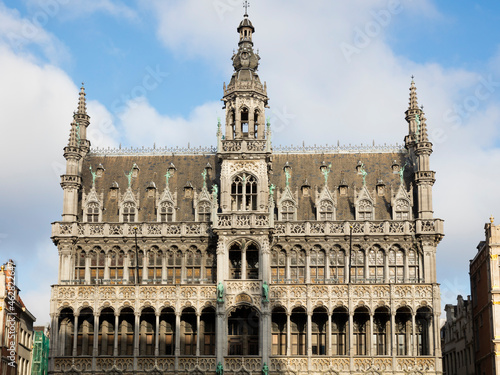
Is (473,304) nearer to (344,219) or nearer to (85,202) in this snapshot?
(344,219)

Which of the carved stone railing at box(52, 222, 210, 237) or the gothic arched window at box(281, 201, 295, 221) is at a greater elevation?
the gothic arched window at box(281, 201, 295, 221)

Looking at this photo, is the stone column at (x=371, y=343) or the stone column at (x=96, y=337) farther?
the stone column at (x=96, y=337)

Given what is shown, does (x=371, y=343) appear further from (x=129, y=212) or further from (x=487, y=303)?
(x=129, y=212)

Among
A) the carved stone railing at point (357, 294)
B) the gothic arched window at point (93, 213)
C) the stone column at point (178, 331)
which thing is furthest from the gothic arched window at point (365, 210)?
the gothic arched window at point (93, 213)

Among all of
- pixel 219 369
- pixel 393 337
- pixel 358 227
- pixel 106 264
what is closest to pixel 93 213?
pixel 106 264

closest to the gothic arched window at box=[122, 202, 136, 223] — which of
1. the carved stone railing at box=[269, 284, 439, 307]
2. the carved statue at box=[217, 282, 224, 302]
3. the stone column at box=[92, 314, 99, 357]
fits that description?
the stone column at box=[92, 314, 99, 357]

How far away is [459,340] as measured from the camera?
97.1 m

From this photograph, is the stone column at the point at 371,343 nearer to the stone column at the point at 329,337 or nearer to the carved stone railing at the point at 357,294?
the carved stone railing at the point at 357,294

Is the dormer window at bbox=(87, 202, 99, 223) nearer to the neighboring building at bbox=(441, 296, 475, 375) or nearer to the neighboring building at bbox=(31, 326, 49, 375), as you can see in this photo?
the neighboring building at bbox=(31, 326, 49, 375)

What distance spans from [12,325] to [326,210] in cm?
3181

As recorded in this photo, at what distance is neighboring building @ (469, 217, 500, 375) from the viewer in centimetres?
7419

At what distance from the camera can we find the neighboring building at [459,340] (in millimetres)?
89812

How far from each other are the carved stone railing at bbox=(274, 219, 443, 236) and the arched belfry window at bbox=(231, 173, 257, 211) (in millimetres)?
3018

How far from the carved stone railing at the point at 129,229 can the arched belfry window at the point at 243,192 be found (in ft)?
10.9
